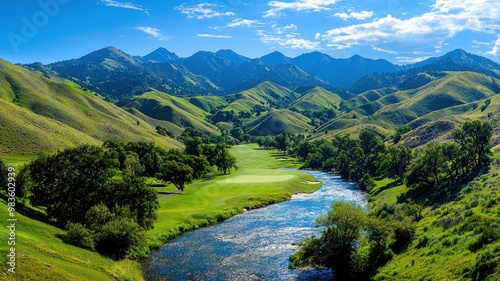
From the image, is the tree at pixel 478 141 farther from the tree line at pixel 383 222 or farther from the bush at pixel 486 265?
the bush at pixel 486 265

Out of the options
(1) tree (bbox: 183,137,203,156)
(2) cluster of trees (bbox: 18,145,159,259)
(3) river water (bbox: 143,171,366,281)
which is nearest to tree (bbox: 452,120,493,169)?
(3) river water (bbox: 143,171,366,281)

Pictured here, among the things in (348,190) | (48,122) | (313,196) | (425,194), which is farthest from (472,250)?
(48,122)

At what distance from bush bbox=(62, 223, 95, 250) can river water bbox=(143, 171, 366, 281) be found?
31.2 feet

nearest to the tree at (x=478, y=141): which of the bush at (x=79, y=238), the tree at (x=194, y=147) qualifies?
the bush at (x=79, y=238)

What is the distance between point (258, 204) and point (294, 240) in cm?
3668

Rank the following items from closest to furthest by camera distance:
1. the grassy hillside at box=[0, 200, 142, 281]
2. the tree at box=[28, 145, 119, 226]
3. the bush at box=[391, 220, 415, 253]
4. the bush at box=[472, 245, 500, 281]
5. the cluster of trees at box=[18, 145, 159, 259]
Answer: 1. the bush at box=[472, 245, 500, 281]
2. the grassy hillside at box=[0, 200, 142, 281]
3. the bush at box=[391, 220, 415, 253]
4. the cluster of trees at box=[18, 145, 159, 259]
5. the tree at box=[28, 145, 119, 226]

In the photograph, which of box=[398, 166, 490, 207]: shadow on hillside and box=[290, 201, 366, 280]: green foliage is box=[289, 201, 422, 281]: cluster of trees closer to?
box=[290, 201, 366, 280]: green foliage

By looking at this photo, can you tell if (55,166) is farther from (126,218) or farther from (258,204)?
(258,204)

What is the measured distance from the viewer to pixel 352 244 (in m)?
55.8

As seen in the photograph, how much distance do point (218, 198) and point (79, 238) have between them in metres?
58.5

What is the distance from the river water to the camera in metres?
56.4

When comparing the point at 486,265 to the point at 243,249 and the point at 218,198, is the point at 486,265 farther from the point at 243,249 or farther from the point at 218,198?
the point at 218,198

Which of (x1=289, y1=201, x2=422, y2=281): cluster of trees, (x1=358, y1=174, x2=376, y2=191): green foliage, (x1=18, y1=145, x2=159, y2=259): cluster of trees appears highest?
(x1=18, y1=145, x2=159, y2=259): cluster of trees

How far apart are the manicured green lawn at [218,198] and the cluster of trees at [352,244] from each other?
31902 millimetres
